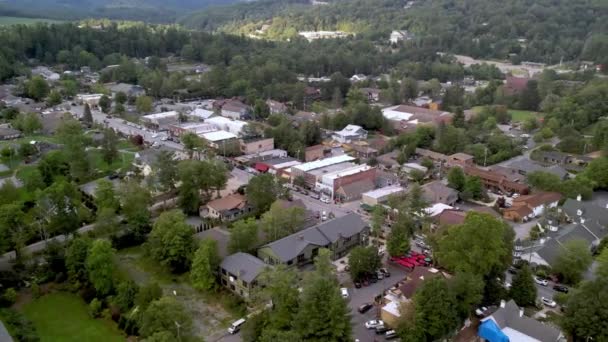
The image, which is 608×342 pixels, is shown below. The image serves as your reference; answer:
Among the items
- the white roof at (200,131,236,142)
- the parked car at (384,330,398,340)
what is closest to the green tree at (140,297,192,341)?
the parked car at (384,330,398,340)

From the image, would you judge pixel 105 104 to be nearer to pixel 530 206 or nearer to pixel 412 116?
pixel 412 116

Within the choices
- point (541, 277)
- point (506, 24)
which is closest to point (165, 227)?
point (541, 277)

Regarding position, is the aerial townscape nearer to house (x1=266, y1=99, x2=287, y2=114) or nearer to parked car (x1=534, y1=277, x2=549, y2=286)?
parked car (x1=534, y1=277, x2=549, y2=286)

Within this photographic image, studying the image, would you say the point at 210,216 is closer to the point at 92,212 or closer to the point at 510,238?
the point at 92,212

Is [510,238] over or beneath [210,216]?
over

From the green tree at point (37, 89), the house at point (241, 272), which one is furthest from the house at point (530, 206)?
the green tree at point (37, 89)

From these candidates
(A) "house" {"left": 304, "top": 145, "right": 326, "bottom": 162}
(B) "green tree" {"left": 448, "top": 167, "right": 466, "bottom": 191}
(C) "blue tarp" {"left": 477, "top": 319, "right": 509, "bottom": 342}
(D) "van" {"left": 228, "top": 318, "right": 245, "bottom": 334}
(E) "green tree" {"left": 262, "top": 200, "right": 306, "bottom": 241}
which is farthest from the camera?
(A) "house" {"left": 304, "top": 145, "right": 326, "bottom": 162}

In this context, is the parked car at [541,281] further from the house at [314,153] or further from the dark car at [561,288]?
the house at [314,153]
